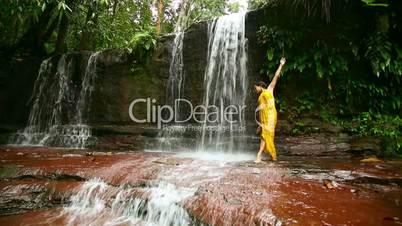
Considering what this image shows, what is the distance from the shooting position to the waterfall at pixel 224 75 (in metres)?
9.41

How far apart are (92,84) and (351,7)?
846 cm

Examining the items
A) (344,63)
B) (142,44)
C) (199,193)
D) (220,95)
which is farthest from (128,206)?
(142,44)

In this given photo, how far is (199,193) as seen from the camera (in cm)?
473

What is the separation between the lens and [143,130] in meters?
10.4

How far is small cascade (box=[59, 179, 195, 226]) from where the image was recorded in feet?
15.4

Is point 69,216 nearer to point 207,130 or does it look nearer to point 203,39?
point 207,130

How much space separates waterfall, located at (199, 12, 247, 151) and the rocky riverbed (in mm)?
2760

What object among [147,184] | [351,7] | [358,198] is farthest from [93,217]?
[351,7]

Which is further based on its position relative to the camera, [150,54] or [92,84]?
[92,84]

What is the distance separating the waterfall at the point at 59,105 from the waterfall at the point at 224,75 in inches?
166

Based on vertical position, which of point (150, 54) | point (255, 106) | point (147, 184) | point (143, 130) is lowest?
point (147, 184)

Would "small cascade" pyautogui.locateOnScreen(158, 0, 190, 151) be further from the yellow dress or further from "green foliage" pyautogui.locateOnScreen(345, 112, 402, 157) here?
"green foliage" pyautogui.locateOnScreen(345, 112, 402, 157)

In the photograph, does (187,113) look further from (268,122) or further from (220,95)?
(268,122)

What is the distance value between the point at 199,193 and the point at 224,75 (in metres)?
5.53
